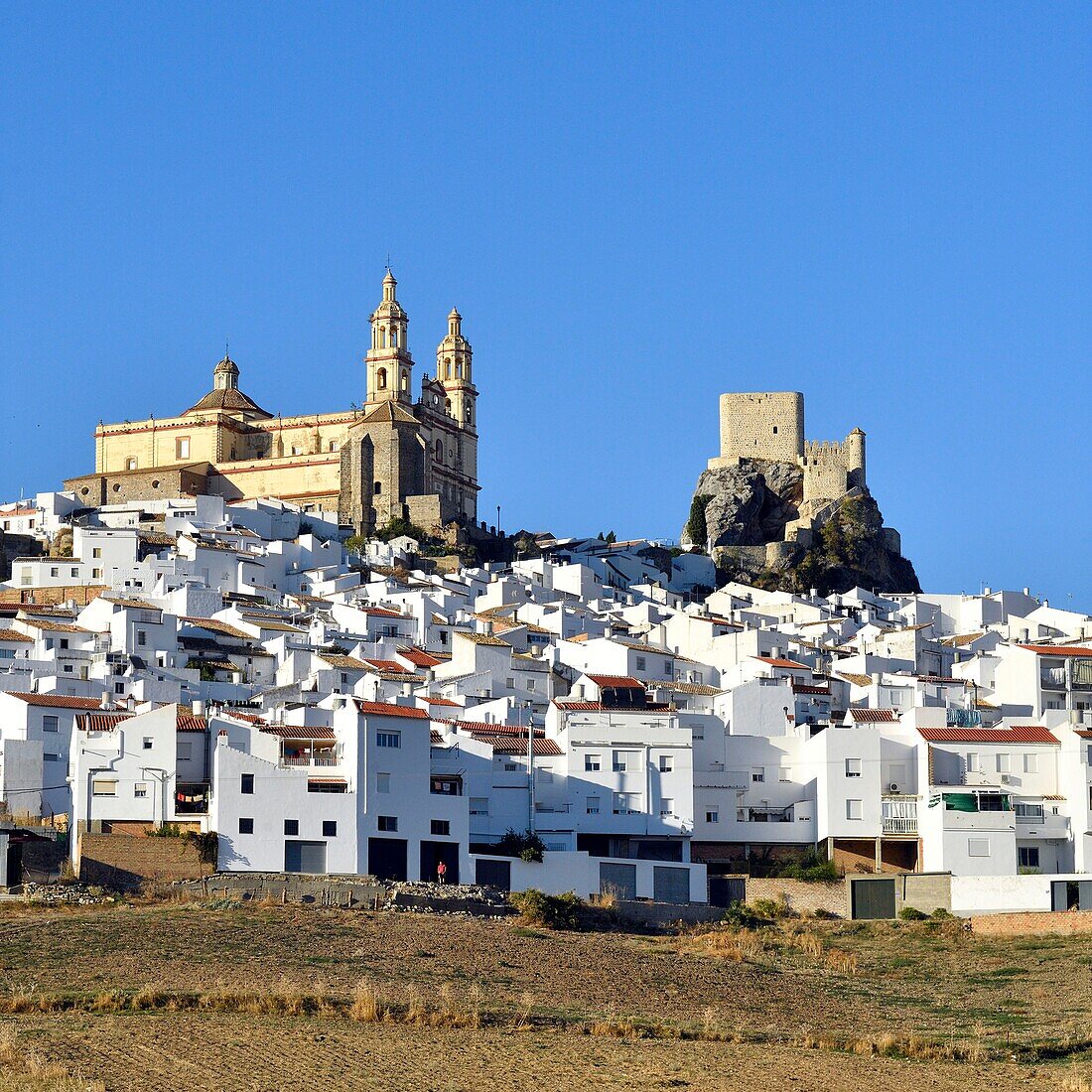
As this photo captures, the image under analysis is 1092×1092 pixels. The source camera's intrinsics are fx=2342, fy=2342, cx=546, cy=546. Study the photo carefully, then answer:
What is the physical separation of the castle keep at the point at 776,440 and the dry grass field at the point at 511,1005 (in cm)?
6297

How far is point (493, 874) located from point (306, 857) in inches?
186

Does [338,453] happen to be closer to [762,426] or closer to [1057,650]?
[762,426]

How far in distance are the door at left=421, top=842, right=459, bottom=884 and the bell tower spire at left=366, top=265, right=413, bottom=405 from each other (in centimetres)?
6013

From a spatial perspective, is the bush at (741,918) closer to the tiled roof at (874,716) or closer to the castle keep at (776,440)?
the tiled roof at (874,716)

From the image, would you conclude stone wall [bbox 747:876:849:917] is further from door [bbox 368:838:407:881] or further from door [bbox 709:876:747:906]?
door [bbox 368:838:407:881]

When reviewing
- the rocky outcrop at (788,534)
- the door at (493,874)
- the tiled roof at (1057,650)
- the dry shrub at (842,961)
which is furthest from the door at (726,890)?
the rocky outcrop at (788,534)

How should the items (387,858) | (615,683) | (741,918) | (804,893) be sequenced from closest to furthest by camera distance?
1. (741,918)
2. (387,858)
3. (804,893)
4. (615,683)

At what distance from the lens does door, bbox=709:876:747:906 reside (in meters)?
57.3

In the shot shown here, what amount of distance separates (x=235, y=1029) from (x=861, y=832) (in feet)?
88.9

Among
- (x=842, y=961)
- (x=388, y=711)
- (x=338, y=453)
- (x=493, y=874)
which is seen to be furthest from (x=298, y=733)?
(x=338, y=453)

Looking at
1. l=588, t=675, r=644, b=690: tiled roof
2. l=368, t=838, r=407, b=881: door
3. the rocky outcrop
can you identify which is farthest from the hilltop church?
l=368, t=838, r=407, b=881: door

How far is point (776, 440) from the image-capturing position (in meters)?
117

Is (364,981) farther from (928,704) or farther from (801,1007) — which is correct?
(928,704)

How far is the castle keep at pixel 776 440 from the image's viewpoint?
115000 millimetres
